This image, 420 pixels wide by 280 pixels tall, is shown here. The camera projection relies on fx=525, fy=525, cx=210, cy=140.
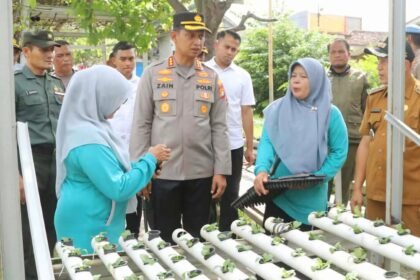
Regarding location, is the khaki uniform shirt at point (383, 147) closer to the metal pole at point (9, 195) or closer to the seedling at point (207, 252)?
the seedling at point (207, 252)

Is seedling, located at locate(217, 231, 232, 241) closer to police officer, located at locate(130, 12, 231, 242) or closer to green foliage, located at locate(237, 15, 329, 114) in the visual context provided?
police officer, located at locate(130, 12, 231, 242)

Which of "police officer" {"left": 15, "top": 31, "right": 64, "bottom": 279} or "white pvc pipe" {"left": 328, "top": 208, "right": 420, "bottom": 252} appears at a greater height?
"police officer" {"left": 15, "top": 31, "right": 64, "bottom": 279}

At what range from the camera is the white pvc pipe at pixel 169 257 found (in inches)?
61.1

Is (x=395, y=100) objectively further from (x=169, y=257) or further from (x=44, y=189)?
(x=44, y=189)

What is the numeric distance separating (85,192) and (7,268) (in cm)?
57

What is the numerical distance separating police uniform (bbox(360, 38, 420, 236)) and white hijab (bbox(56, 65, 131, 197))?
4.39 feet

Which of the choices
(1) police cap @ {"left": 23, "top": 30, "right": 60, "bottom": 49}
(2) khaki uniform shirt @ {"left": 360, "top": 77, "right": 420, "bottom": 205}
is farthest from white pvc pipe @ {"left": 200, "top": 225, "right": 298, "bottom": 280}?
(1) police cap @ {"left": 23, "top": 30, "right": 60, "bottom": 49}

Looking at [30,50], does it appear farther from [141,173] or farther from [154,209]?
[141,173]

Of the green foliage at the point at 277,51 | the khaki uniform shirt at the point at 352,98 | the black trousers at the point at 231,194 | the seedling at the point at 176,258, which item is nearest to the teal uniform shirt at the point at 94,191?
the seedling at the point at 176,258

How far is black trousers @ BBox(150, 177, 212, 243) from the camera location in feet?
9.48

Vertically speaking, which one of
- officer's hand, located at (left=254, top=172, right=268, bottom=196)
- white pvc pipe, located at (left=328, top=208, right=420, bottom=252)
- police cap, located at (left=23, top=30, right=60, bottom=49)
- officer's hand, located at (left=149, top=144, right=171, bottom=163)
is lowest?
white pvc pipe, located at (left=328, top=208, right=420, bottom=252)

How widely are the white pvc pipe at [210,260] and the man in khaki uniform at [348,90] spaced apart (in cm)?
235

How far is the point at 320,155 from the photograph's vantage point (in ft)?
8.24

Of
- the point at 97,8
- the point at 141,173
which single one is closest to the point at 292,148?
the point at 141,173
